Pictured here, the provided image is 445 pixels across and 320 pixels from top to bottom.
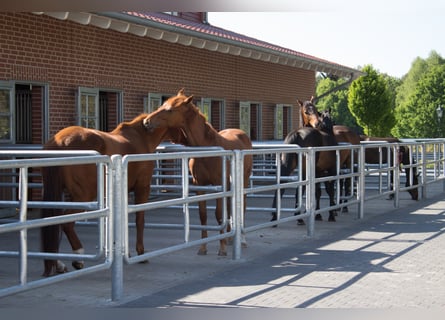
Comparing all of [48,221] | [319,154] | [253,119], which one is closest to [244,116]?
[253,119]

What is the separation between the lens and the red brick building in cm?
1430

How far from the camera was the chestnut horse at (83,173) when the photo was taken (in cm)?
791

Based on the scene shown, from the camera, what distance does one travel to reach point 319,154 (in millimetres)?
13656

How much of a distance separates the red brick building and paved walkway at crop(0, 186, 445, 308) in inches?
198

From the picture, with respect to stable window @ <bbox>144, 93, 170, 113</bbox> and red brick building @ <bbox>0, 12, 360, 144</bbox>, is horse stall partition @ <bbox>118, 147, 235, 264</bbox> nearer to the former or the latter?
red brick building @ <bbox>0, 12, 360, 144</bbox>

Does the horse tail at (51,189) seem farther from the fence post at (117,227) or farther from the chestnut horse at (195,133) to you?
the chestnut horse at (195,133)

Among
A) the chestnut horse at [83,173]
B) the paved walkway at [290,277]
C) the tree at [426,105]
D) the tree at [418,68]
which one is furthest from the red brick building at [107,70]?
the tree at [418,68]

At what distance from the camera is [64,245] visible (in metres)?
10.8

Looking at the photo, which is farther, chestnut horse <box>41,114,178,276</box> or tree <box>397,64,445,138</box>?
tree <box>397,64,445,138</box>

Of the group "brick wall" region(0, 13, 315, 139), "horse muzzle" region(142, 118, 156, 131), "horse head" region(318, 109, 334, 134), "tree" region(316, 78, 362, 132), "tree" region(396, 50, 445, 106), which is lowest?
"horse muzzle" region(142, 118, 156, 131)

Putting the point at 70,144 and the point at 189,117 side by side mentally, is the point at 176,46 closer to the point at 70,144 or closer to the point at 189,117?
the point at 189,117

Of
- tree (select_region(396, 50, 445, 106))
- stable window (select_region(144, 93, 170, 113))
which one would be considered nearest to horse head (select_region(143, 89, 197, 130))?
stable window (select_region(144, 93, 170, 113))

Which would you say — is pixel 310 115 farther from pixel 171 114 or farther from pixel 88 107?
pixel 171 114

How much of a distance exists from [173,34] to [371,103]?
161ft
